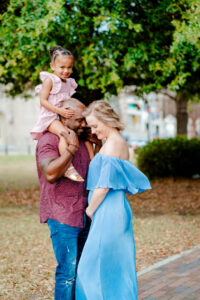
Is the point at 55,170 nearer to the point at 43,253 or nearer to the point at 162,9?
the point at 43,253

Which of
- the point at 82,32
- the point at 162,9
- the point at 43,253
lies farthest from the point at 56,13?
the point at 43,253

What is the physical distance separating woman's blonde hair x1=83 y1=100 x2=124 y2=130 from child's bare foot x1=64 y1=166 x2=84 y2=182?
38 centimetres

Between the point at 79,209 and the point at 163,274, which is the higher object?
the point at 79,209

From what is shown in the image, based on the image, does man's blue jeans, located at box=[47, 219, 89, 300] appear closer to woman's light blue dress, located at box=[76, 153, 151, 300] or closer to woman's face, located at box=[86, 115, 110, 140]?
woman's light blue dress, located at box=[76, 153, 151, 300]

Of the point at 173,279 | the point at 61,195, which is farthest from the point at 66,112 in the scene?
the point at 173,279

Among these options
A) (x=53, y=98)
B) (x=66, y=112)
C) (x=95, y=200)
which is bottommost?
(x=95, y=200)

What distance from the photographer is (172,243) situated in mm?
6543

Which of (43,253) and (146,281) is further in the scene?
(43,253)

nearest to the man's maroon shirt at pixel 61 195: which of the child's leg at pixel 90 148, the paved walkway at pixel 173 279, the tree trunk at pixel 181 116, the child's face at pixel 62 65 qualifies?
the child's leg at pixel 90 148

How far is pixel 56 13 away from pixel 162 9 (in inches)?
91.5

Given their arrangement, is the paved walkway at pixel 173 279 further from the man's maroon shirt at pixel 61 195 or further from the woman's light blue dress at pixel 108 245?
the man's maroon shirt at pixel 61 195

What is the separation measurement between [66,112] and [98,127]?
0.79 feet

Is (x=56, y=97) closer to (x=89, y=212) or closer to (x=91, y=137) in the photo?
(x=91, y=137)

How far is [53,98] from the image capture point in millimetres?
3246
